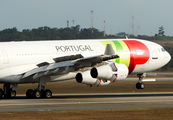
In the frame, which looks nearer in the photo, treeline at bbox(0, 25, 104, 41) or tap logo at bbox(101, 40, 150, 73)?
tap logo at bbox(101, 40, 150, 73)

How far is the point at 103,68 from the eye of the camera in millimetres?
34062

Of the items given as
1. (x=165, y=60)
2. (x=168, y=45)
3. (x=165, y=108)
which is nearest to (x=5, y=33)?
(x=168, y=45)

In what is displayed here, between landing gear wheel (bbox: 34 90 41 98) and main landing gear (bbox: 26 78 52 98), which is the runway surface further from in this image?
main landing gear (bbox: 26 78 52 98)

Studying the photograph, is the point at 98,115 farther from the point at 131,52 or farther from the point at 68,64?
the point at 131,52

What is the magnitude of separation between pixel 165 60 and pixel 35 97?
1678 centimetres

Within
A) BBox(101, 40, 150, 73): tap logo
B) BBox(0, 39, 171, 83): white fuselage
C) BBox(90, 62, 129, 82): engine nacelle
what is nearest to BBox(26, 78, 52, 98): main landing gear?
BBox(0, 39, 171, 83): white fuselage

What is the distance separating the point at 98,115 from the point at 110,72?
1129 centimetres

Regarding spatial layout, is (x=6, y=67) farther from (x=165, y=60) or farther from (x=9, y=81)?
(x=165, y=60)

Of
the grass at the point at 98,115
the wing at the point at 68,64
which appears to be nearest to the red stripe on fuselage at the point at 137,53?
the wing at the point at 68,64

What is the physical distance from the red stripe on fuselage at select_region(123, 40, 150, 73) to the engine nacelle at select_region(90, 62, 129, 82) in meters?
5.97

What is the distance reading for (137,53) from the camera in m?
41.4

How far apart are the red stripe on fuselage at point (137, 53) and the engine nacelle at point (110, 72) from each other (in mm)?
5974

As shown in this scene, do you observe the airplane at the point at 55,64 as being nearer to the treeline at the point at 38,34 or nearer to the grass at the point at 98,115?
the grass at the point at 98,115

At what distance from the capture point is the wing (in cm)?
3388
